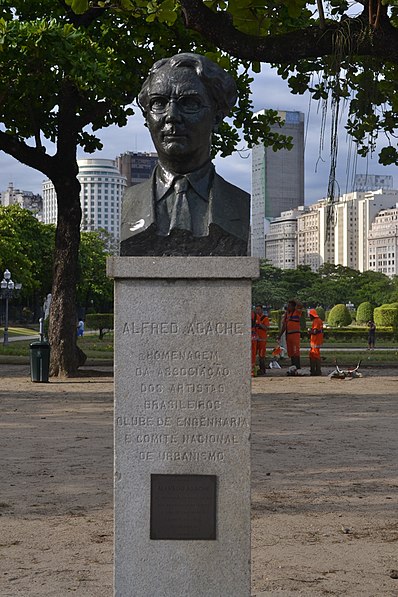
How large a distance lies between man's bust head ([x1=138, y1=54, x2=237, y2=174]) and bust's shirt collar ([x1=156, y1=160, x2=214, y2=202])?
0.18 feet

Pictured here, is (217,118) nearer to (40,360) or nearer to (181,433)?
(181,433)

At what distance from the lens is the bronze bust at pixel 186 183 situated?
5000mm

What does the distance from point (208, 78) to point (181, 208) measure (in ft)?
2.68

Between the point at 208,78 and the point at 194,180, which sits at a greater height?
the point at 208,78

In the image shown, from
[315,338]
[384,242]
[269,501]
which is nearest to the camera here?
[269,501]

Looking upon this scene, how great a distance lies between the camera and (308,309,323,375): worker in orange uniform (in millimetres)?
18734

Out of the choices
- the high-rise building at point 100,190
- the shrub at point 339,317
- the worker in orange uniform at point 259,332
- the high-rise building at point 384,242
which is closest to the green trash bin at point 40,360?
the worker in orange uniform at point 259,332

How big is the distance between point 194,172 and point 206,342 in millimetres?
1140

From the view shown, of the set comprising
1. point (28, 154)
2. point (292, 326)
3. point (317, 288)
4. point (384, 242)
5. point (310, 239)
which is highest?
point (310, 239)

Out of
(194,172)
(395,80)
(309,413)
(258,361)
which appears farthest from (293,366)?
(194,172)

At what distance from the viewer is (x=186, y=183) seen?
5172 millimetres

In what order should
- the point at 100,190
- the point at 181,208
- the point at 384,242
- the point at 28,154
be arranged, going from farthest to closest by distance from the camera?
the point at 100,190 < the point at 384,242 < the point at 28,154 < the point at 181,208

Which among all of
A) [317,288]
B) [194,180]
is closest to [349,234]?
[317,288]

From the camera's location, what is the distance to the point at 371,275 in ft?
286
